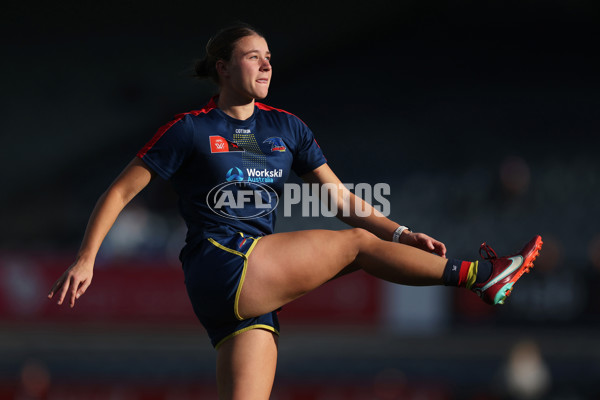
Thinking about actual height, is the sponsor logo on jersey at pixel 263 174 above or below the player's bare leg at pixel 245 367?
above

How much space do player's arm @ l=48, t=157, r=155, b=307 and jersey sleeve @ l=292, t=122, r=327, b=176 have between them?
2.10 feet

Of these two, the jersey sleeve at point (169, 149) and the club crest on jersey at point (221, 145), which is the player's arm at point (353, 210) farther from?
the jersey sleeve at point (169, 149)

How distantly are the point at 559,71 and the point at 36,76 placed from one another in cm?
781

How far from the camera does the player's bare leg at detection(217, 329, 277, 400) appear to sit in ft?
10.1

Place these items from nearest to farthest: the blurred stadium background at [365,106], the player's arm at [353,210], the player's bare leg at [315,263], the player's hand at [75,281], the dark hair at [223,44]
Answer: the player's hand at [75,281], the player's bare leg at [315,263], the dark hair at [223,44], the player's arm at [353,210], the blurred stadium background at [365,106]

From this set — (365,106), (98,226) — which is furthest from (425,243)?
(365,106)

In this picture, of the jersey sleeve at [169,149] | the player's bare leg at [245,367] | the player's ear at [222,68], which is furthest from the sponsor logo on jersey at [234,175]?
the player's bare leg at [245,367]

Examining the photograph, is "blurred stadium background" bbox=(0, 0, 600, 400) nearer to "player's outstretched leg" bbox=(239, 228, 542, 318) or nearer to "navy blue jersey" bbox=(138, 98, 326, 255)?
"navy blue jersey" bbox=(138, 98, 326, 255)

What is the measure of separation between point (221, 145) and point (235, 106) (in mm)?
222

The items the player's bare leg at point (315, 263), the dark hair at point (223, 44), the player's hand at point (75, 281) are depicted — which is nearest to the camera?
the player's hand at point (75, 281)

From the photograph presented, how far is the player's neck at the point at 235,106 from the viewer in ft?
10.8

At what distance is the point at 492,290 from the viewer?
10.3ft

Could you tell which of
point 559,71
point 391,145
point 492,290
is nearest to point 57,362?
point 391,145

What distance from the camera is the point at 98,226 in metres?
2.97
